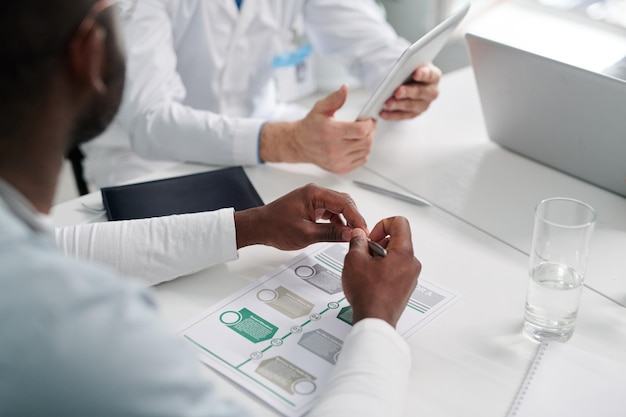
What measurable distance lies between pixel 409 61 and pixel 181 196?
504 millimetres

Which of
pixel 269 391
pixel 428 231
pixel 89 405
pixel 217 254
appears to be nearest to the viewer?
pixel 89 405

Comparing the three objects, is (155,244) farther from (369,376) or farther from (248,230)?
(369,376)

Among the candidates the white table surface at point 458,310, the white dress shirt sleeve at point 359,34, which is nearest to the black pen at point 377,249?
the white table surface at point 458,310

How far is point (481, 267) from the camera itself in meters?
1.06

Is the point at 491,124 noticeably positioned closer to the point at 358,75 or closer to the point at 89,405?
the point at 358,75

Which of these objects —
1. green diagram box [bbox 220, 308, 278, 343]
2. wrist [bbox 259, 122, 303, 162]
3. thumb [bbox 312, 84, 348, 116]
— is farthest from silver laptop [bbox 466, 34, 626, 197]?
green diagram box [bbox 220, 308, 278, 343]

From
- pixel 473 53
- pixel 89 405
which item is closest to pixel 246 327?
pixel 89 405

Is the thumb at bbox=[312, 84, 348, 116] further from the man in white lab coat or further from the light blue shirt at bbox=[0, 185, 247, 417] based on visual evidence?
the light blue shirt at bbox=[0, 185, 247, 417]

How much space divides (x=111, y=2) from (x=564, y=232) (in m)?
0.63

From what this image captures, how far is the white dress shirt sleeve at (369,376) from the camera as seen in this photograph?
2.44 feet

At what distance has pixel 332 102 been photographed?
51.8 inches

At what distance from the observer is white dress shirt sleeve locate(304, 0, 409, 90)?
1.72 m

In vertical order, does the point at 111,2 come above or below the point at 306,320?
above

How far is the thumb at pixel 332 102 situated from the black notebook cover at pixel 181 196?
209 millimetres
